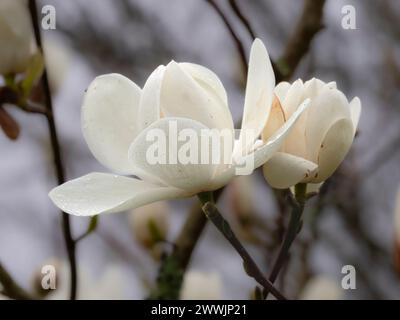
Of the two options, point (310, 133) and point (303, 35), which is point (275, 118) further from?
point (303, 35)

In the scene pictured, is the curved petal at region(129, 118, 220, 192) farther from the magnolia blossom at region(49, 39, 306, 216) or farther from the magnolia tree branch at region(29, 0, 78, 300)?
the magnolia tree branch at region(29, 0, 78, 300)

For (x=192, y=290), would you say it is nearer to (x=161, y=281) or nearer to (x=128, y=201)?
(x=161, y=281)

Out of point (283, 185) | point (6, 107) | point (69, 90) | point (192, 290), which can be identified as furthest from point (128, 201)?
point (69, 90)

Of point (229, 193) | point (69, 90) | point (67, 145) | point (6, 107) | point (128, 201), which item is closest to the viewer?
point (128, 201)

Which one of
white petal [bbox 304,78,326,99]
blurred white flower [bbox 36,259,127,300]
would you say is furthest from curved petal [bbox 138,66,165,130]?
blurred white flower [bbox 36,259,127,300]

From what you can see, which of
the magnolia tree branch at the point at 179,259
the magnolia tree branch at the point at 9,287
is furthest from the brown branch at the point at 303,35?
the magnolia tree branch at the point at 9,287

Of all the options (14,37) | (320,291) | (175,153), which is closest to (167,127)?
(175,153)

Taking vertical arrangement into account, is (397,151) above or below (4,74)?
below
